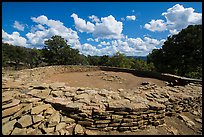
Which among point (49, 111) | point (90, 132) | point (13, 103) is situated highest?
point (13, 103)

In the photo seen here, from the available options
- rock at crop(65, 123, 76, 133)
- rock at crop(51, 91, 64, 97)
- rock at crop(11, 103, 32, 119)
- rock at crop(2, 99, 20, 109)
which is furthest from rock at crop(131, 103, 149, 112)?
rock at crop(2, 99, 20, 109)

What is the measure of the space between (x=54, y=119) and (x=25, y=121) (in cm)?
66

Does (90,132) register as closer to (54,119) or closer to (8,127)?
(54,119)

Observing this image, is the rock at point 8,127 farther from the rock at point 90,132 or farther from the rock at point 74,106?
the rock at point 90,132

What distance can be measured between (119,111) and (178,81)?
7.58 m

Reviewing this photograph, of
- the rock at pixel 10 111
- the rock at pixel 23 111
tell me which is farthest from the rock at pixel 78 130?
the rock at pixel 10 111

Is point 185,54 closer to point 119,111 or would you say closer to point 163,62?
point 163,62

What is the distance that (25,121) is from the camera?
3627 mm

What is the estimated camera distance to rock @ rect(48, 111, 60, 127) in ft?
12.4

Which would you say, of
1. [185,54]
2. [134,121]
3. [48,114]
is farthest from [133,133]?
[185,54]

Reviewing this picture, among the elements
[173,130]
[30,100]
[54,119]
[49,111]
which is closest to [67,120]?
[54,119]

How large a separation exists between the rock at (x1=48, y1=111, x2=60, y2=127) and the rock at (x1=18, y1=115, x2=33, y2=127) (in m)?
0.43

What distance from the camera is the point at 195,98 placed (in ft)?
20.0

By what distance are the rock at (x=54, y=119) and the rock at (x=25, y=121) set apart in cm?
43
